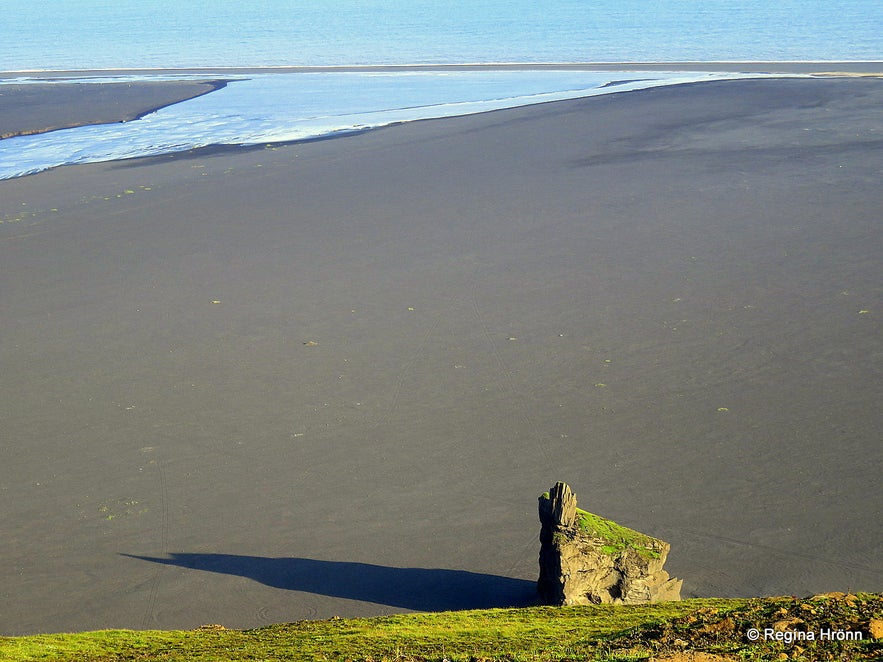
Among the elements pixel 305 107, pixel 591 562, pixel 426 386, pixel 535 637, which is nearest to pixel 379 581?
pixel 591 562

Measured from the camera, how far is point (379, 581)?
8.80m

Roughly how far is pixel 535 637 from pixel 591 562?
5.30ft

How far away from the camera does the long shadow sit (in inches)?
334

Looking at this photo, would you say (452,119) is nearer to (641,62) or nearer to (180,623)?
(641,62)

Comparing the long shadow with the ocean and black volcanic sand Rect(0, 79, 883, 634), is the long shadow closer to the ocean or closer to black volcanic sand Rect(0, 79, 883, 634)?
black volcanic sand Rect(0, 79, 883, 634)

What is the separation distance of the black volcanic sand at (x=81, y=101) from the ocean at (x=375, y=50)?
4.53ft

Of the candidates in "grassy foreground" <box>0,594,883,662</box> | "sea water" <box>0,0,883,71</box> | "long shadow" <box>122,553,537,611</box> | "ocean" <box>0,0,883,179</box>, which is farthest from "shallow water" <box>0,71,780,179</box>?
"grassy foreground" <box>0,594,883,662</box>

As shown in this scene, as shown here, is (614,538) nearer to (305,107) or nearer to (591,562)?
(591,562)

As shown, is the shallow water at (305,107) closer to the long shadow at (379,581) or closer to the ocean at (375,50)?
the ocean at (375,50)

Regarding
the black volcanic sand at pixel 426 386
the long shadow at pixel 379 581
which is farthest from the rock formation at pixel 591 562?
the black volcanic sand at pixel 426 386

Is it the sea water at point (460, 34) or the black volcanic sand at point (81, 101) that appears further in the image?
the sea water at point (460, 34)

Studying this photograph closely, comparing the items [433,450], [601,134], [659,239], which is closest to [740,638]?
[433,450]

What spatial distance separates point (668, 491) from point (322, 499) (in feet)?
12.1

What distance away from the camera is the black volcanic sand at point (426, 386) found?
906cm
